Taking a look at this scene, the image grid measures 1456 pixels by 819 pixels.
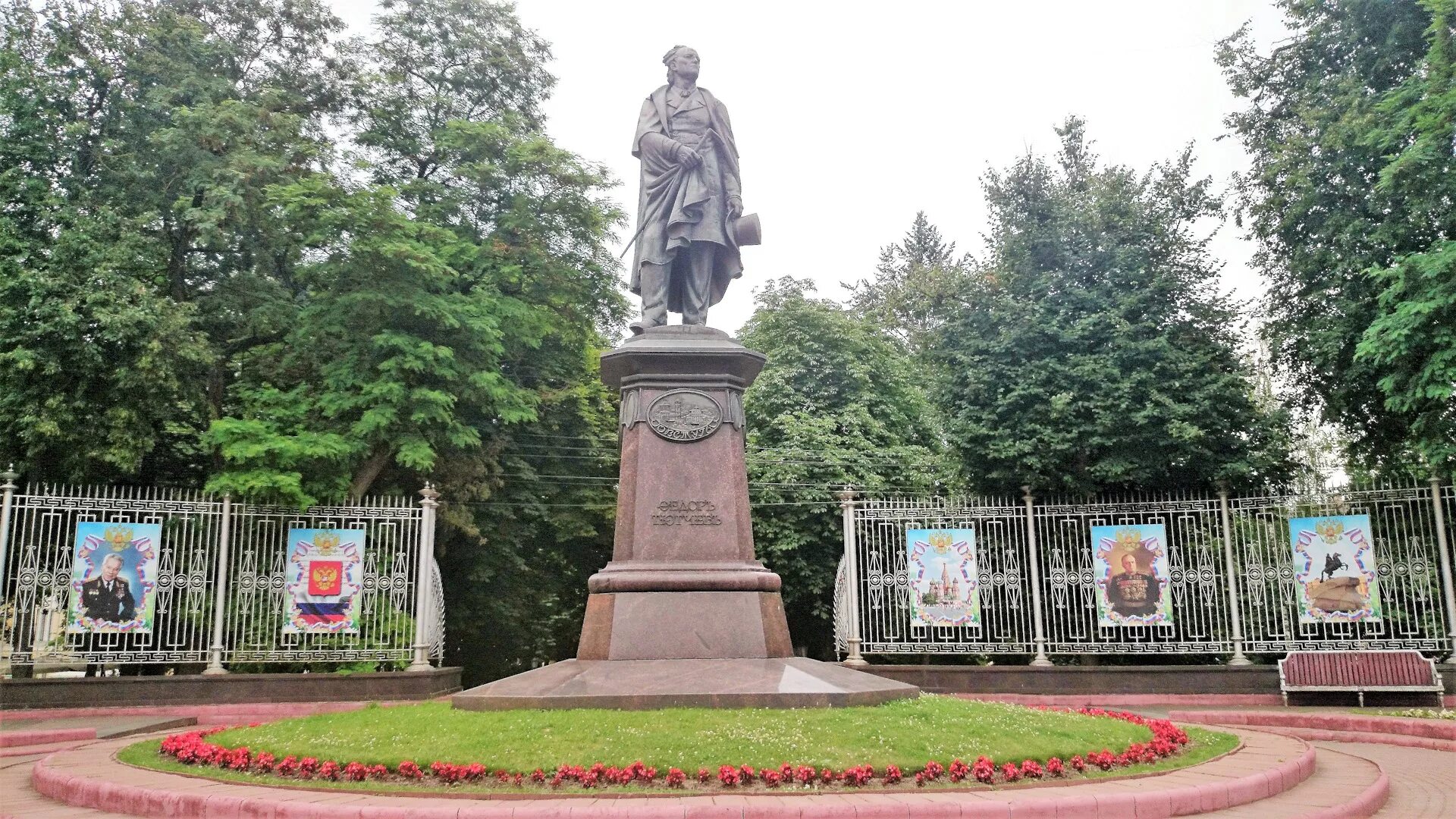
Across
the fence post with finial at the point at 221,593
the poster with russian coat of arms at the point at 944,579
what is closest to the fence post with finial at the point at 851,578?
the poster with russian coat of arms at the point at 944,579

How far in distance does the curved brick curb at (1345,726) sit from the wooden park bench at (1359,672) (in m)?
1.14

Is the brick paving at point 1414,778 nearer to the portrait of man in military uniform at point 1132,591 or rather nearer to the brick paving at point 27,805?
the portrait of man in military uniform at point 1132,591

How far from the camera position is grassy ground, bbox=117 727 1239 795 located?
605 centimetres

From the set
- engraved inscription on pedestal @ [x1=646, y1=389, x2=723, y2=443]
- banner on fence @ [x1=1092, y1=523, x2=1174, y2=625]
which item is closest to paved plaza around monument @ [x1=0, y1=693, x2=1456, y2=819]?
engraved inscription on pedestal @ [x1=646, y1=389, x2=723, y2=443]

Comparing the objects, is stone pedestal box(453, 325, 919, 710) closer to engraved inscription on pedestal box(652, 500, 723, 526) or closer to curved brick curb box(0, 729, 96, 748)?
engraved inscription on pedestal box(652, 500, 723, 526)

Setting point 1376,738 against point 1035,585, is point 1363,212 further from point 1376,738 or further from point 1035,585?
point 1376,738

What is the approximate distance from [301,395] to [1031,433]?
1329cm

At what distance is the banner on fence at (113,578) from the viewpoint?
46.0ft

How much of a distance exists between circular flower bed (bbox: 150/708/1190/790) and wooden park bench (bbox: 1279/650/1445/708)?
8958 mm

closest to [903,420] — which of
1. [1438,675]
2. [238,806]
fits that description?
[1438,675]

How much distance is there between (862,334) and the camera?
94.6ft

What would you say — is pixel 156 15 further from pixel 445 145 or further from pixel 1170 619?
pixel 1170 619

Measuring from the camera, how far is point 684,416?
9914 millimetres

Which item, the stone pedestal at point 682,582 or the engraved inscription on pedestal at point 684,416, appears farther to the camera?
the engraved inscription on pedestal at point 684,416
